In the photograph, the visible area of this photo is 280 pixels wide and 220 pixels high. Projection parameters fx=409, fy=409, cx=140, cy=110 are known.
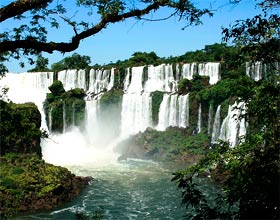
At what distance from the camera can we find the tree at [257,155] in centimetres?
465

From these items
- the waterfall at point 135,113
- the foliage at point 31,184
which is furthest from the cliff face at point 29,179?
the waterfall at point 135,113

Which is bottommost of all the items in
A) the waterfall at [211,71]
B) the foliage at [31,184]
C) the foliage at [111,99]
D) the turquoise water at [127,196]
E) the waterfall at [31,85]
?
the turquoise water at [127,196]

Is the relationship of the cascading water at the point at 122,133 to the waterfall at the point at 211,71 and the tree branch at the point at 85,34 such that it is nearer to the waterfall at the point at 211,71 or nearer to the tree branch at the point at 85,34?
the waterfall at the point at 211,71

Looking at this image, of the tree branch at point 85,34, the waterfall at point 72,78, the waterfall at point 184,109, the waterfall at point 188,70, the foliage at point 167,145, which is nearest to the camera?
the tree branch at point 85,34

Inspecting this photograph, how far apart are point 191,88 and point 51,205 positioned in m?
20.3

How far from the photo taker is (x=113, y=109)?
39844 mm

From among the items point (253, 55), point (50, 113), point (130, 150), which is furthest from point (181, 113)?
point (253, 55)

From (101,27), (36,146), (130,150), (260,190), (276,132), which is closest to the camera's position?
(260,190)

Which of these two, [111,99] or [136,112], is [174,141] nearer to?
[136,112]

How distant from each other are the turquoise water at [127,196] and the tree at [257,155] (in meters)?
11.0

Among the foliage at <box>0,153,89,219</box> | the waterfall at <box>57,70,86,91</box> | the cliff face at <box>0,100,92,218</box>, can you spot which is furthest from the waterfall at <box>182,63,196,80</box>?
the foliage at <box>0,153,89,219</box>

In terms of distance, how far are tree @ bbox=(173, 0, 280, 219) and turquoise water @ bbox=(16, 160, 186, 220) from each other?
36.1ft

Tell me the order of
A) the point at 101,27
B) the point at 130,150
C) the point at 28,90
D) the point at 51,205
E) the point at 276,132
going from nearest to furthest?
the point at 276,132 < the point at 101,27 < the point at 51,205 < the point at 130,150 < the point at 28,90

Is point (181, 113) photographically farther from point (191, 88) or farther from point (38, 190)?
point (38, 190)
